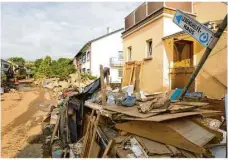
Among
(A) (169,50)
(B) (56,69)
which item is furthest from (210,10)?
(B) (56,69)

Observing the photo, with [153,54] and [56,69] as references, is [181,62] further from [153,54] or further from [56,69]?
[56,69]

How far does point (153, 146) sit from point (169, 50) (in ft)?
27.2

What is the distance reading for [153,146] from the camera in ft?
12.1

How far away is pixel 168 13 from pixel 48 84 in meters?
23.2

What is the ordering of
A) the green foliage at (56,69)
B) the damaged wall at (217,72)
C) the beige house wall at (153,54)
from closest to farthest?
1. the damaged wall at (217,72)
2. the beige house wall at (153,54)
3. the green foliage at (56,69)

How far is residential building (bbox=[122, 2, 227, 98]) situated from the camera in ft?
28.1

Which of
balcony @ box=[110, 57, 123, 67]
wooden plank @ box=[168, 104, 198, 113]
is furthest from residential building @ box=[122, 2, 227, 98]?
balcony @ box=[110, 57, 123, 67]

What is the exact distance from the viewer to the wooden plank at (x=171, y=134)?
3.43m

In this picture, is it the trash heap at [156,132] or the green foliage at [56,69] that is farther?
the green foliage at [56,69]

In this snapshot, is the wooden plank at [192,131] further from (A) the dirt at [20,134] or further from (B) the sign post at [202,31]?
(A) the dirt at [20,134]

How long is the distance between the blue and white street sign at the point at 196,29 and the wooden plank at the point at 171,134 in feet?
4.67

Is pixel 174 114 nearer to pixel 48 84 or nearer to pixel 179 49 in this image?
pixel 179 49

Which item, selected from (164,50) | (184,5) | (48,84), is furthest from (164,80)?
(48,84)

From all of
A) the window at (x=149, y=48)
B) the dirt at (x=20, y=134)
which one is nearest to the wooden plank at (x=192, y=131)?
the dirt at (x=20, y=134)
